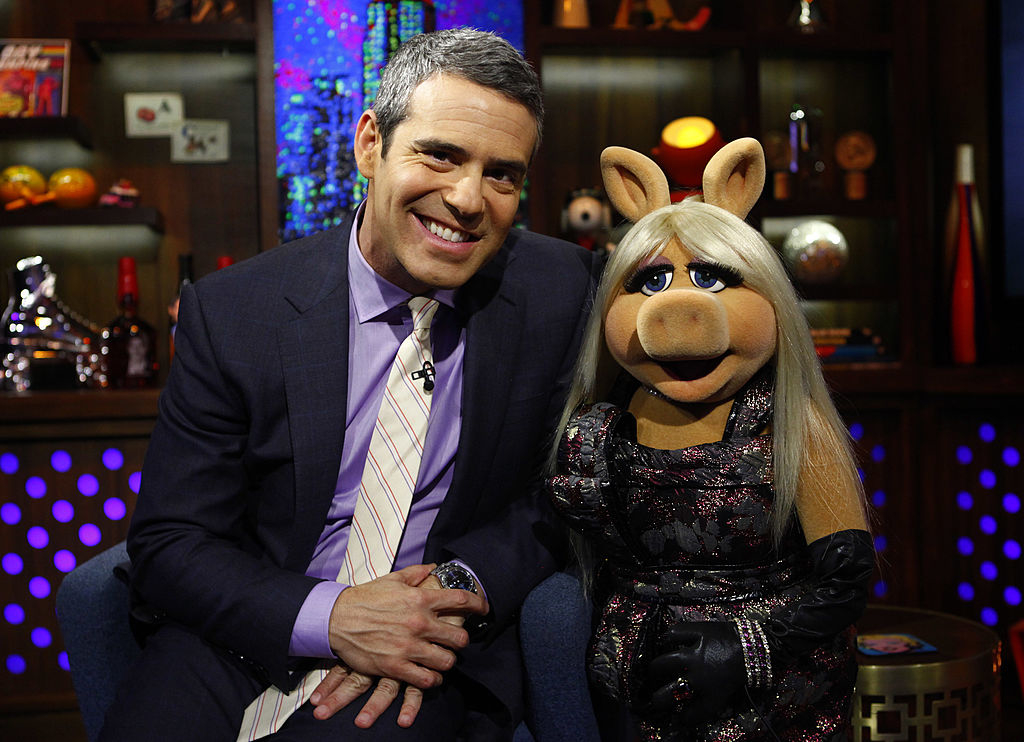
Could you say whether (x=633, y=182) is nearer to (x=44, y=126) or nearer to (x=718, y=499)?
(x=718, y=499)

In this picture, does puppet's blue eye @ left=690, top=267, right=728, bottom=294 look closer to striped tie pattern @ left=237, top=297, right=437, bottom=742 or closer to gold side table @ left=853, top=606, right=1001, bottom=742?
striped tie pattern @ left=237, top=297, right=437, bottom=742

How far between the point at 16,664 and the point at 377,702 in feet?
5.67

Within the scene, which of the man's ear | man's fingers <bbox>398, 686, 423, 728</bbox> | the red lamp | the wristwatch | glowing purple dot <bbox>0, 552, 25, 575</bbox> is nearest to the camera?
man's fingers <bbox>398, 686, 423, 728</bbox>

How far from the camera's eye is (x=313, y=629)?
1.33 meters

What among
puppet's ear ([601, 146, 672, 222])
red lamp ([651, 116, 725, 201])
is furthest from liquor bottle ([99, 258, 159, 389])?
puppet's ear ([601, 146, 672, 222])

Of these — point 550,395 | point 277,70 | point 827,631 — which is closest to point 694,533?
point 827,631

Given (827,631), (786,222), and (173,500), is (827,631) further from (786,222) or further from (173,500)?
(786,222)

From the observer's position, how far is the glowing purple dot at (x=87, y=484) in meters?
2.58

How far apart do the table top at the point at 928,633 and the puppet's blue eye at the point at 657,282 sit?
0.78 m

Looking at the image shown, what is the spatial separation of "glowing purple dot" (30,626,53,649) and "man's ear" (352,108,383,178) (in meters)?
1.75

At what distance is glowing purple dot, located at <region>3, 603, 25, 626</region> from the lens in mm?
2549

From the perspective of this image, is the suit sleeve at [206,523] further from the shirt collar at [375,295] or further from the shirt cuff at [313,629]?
the shirt collar at [375,295]

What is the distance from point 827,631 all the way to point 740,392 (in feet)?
1.07

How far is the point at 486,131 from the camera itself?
1394mm
